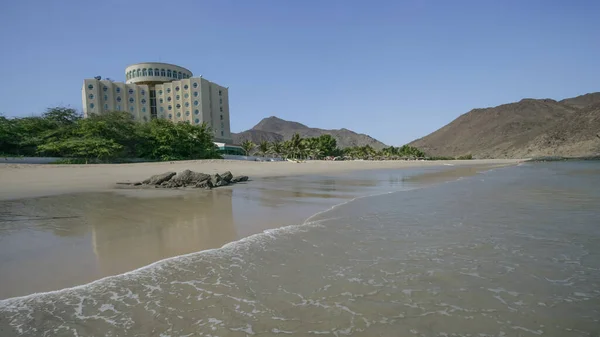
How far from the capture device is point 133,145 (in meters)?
43.2

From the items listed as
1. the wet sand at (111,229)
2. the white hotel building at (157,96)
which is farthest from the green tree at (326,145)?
the wet sand at (111,229)

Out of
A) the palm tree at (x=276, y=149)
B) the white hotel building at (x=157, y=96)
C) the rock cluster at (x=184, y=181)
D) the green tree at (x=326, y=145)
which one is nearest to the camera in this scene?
the rock cluster at (x=184, y=181)

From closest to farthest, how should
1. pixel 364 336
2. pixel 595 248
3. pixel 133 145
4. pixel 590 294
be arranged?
pixel 364 336, pixel 590 294, pixel 595 248, pixel 133 145

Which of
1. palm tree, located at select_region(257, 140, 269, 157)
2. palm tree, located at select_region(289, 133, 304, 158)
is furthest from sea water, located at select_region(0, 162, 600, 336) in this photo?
palm tree, located at select_region(289, 133, 304, 158)

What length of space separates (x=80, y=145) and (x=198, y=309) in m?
38.6

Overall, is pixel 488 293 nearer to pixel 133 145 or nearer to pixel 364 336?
pixel 364 336

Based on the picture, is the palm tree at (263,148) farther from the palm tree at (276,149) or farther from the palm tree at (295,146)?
the palm tree at (295,146)

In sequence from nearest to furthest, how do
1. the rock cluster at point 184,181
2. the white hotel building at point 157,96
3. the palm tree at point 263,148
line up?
1. the rock cluster at point 184,181
2. the palm tree at point 263,148
3. the white hotel building at point 157,96

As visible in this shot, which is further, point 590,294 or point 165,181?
point 165,181

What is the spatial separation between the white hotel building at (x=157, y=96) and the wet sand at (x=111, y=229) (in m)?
75.6

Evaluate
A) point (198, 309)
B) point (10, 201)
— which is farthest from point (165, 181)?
point (198, 309)

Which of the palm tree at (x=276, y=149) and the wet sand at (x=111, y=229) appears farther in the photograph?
the palm tree at (x=276, y=149)

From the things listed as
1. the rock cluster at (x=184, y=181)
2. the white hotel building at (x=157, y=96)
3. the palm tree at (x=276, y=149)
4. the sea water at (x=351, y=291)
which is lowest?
the sea water at (x=351, y=291)

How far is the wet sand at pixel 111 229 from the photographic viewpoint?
4859mm
